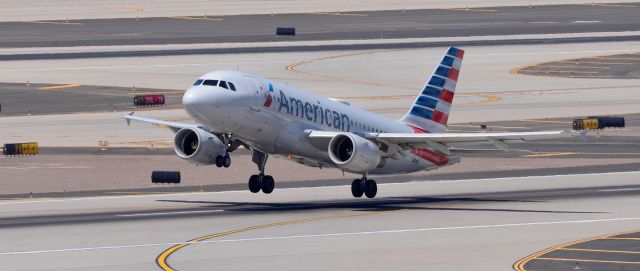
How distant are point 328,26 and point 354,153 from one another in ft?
378

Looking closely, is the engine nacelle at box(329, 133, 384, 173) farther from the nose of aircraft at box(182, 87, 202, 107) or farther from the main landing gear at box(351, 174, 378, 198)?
the nose of aircraft at box(182, 87, 202, 107)

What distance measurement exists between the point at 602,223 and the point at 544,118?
48664 mm

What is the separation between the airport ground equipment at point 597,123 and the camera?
9994 centimetres

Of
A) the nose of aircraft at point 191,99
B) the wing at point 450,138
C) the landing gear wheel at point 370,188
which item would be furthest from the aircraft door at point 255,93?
the landing gear wheel at point 370,188

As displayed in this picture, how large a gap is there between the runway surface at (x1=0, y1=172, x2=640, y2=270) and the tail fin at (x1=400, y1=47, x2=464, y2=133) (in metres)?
3.36

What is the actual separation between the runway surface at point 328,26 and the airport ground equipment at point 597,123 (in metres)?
63.7

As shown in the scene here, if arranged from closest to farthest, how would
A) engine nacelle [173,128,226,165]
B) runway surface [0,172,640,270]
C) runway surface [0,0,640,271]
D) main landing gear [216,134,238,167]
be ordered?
runway surface [0,172,640,270], runway surface [0,0,640,271], main landing gear [216,134,238,167], engine nacelle [173,128,226,165]

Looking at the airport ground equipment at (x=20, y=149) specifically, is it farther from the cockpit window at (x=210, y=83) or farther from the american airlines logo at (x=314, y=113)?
the cockpit window at (x=210, y=83)

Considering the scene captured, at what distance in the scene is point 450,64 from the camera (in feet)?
244

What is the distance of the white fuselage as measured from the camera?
6431 cm

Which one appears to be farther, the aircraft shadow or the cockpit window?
the aircraft shadow

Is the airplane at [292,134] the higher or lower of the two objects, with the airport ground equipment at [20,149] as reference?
higher

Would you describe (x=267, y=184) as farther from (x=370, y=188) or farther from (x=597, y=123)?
(x=597, y=123)

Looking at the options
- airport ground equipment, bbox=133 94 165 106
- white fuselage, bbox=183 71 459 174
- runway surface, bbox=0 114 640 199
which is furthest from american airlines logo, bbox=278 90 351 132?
airport ground equipment, bbox=133 94 165 106
